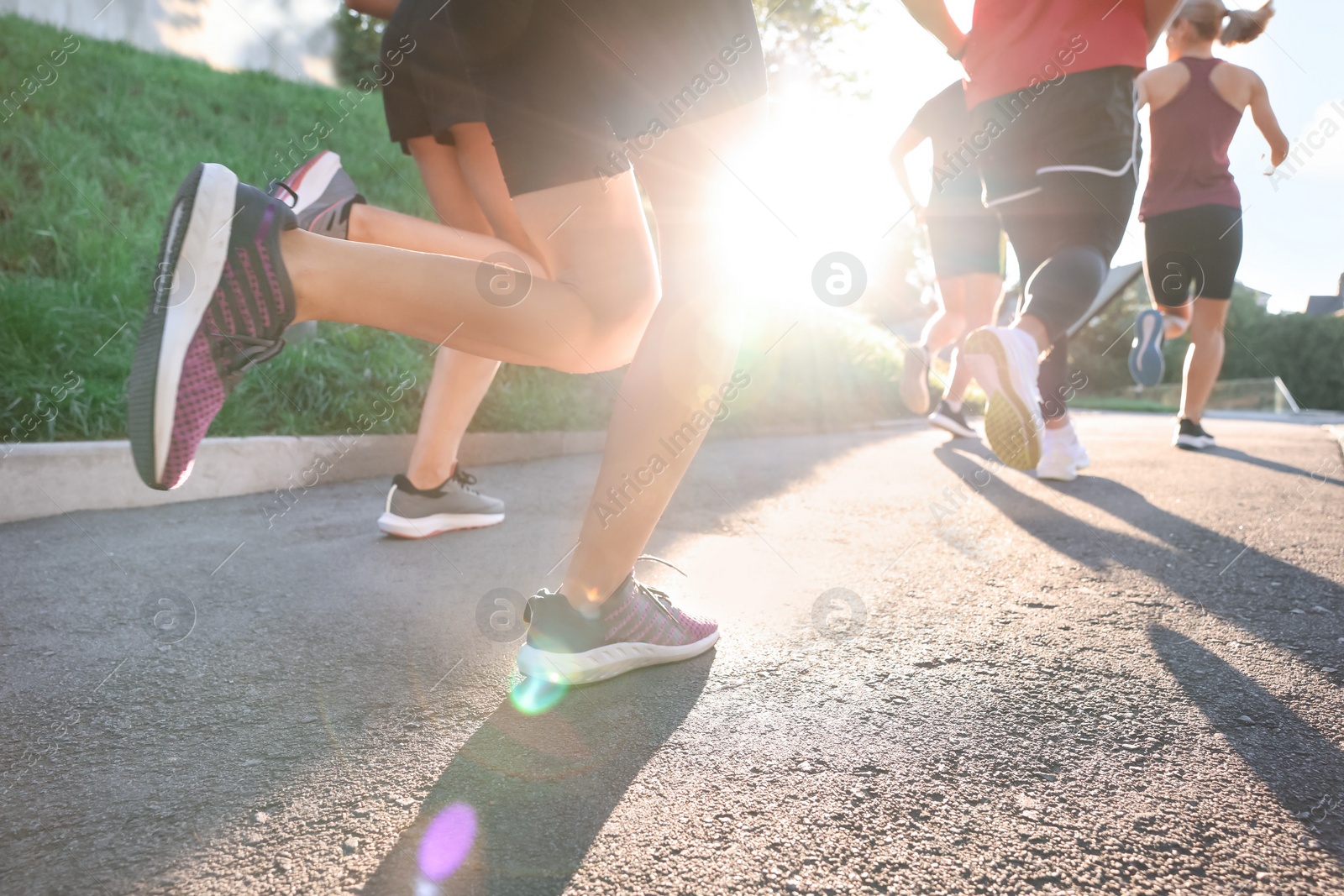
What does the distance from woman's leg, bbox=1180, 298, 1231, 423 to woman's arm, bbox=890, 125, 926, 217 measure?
5.46ft

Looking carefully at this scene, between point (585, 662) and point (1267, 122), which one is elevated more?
point (1267, 122)

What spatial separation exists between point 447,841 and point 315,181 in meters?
2.12

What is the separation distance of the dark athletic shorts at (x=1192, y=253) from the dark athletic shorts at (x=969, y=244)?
842mm

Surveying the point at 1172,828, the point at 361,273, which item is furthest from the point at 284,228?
the point at 1172,828

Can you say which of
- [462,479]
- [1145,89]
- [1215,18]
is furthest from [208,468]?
[1215,18]

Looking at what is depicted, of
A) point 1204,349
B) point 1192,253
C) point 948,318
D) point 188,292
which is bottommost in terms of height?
point 188,292

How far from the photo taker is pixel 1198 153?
12.0ft

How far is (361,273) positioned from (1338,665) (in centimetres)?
190

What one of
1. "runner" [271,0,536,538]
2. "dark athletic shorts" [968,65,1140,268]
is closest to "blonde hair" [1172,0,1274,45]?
"dark athletic shorts" [968,65,1140,268]

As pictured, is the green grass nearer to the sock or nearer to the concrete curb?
the concrete curb

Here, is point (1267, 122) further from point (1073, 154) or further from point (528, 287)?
point (528, 287)

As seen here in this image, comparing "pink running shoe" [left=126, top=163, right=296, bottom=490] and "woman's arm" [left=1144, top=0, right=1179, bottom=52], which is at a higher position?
"woman's arm" [left=1144, top=0, right=1179, bottom=52]

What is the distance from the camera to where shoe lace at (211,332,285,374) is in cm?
133

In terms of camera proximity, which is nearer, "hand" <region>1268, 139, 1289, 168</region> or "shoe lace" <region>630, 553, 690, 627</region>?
"shoe lace" <region>630, 553, 690, 627</region>
